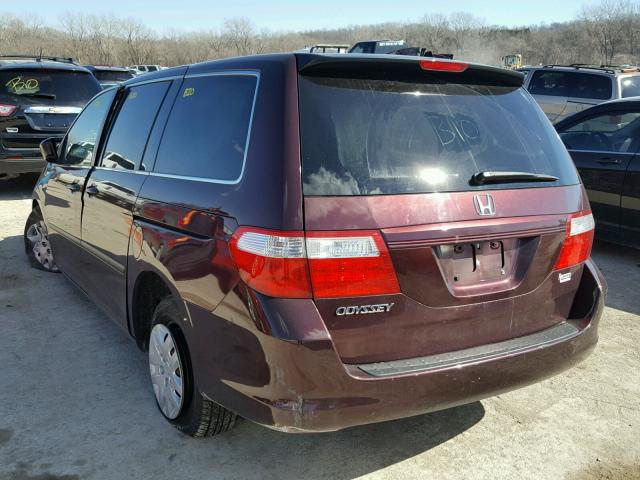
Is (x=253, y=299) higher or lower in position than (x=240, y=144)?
lower

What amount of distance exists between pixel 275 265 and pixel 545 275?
125cm

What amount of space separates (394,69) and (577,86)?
10611 millimetres

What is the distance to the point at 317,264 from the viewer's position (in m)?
2.21

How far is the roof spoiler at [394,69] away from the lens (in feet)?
7.98

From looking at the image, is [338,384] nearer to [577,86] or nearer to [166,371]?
[166,371]

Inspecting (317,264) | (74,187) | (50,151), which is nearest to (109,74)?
(50,151)

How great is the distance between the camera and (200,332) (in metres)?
2.58

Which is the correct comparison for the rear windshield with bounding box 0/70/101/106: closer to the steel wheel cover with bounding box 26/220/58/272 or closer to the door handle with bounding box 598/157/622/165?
the steel wheel cover with bounding box 26/220/58/272

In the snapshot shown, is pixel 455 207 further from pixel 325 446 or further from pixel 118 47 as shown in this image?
pixel 118 47

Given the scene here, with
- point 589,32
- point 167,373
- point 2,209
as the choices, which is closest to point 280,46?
point 589,32

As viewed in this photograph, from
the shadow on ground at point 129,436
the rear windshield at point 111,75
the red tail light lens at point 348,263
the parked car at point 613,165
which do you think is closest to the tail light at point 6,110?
the shadow on ground at point 129,436

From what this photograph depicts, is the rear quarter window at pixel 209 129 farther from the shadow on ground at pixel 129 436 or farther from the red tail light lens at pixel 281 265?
the shadow on ground at pixel 129 436

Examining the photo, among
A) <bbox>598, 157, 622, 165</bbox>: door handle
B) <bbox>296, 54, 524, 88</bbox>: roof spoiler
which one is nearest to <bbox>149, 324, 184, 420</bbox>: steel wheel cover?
<bbox>296, 54, 524, 88</bbox>: roof spoiler

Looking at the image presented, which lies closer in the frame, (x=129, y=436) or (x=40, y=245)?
(x=129, y=436)
